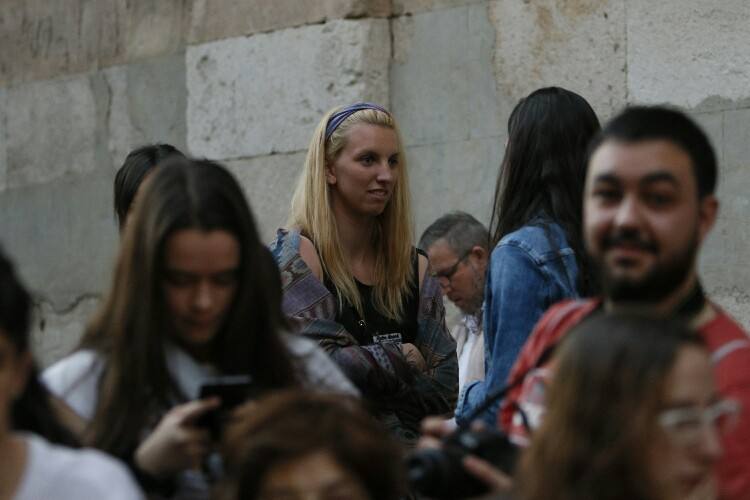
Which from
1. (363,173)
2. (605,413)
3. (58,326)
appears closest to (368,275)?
(363,173)

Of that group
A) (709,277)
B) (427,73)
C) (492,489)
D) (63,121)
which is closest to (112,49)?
(63,121)

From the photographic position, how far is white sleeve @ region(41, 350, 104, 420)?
3.14 metres

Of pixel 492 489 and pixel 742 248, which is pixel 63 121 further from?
pixel 492 489

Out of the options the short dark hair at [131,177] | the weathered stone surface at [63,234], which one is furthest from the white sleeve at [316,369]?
the weathered stone surface at [63,234]

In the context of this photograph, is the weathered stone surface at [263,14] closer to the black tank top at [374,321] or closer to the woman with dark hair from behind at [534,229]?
the black tank top at [374,321]

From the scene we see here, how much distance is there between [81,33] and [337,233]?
3.85 metres

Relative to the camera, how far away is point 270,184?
7.22m

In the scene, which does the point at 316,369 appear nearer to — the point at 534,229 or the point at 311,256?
the point at 534,229

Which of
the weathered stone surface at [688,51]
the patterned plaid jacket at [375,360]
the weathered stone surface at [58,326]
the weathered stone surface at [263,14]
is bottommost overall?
the weathered stone surface at [58,326]

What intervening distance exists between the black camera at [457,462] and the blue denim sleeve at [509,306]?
1.07 meters

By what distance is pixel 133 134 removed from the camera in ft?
25.9

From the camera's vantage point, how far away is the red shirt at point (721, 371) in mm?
2756

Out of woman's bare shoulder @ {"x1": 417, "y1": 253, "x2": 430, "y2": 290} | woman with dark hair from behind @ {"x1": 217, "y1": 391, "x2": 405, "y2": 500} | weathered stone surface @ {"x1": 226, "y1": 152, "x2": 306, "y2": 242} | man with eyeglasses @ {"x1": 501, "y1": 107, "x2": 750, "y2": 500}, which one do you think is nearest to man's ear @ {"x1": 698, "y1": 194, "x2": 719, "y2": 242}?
man with eyeglasses @ {"x1": 501, "y1": 107, "x2": 750, "y2": 500}

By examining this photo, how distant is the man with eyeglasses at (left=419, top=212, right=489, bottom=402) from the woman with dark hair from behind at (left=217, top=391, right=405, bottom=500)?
10.2ft
